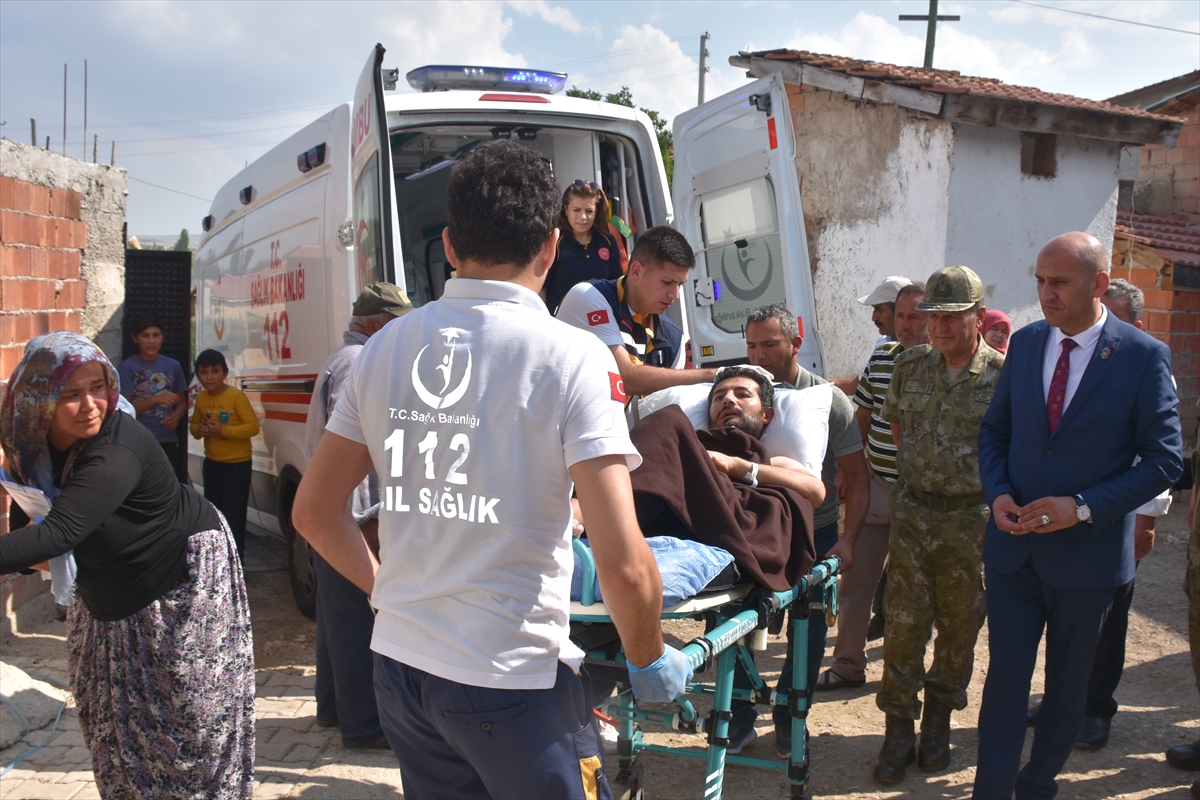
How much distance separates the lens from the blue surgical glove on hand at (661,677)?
1.90 meters

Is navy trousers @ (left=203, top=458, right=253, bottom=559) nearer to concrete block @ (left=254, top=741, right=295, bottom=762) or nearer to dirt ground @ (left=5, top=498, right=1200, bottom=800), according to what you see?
dirt ground @ (left=5, top=498, right=1200, bottom=800)

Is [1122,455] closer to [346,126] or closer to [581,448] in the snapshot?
[581,448]

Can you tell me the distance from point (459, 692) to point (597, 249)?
10.8ft

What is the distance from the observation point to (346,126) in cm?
491

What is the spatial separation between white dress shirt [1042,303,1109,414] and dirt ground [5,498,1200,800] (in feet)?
5.27

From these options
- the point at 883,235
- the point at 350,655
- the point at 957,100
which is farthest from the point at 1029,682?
the point at 957,100

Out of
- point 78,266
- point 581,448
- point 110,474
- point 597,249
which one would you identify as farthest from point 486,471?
point 78,266

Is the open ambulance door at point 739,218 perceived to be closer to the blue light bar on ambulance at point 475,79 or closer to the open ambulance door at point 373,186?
the blue light bar on ambulance at point 475,79

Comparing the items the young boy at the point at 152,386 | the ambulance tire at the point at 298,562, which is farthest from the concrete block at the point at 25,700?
the young boy at the point at 152,386

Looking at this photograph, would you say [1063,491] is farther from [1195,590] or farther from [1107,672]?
[1107,672]

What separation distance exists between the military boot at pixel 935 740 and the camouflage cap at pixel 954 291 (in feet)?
5.16

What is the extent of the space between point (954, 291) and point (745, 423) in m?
0.92

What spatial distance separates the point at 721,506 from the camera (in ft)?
9.18

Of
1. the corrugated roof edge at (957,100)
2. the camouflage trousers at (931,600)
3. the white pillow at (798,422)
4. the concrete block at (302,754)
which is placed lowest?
the concrete block at (302,754)
